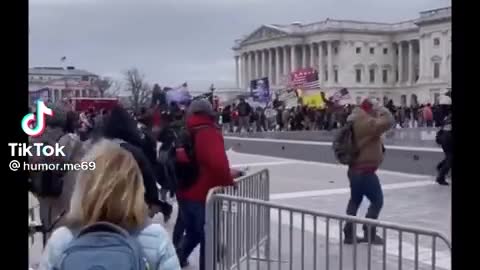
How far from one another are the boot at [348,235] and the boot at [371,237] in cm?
6

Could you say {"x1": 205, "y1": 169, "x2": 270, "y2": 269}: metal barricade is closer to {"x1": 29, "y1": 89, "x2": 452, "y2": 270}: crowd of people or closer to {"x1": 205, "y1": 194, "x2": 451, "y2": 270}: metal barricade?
{"x1": 205, "y1": 194, "x2": 451, "y2": 270}: metal barricade

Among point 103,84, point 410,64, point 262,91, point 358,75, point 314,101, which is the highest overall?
point 410,64

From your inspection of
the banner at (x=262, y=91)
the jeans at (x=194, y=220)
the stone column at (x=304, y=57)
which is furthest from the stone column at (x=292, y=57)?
the jeans at (x=194, y=220)

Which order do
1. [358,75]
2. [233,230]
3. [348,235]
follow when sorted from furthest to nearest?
[358,75] < [233,230] < [348,235]

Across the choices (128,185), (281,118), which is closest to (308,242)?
(128,185)

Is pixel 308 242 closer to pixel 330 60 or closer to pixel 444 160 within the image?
pixel 444 160

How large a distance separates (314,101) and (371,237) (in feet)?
96.6

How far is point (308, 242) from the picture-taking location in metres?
4.65

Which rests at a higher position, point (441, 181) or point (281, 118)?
point (281, 118)

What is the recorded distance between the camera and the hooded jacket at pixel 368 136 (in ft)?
22.6
